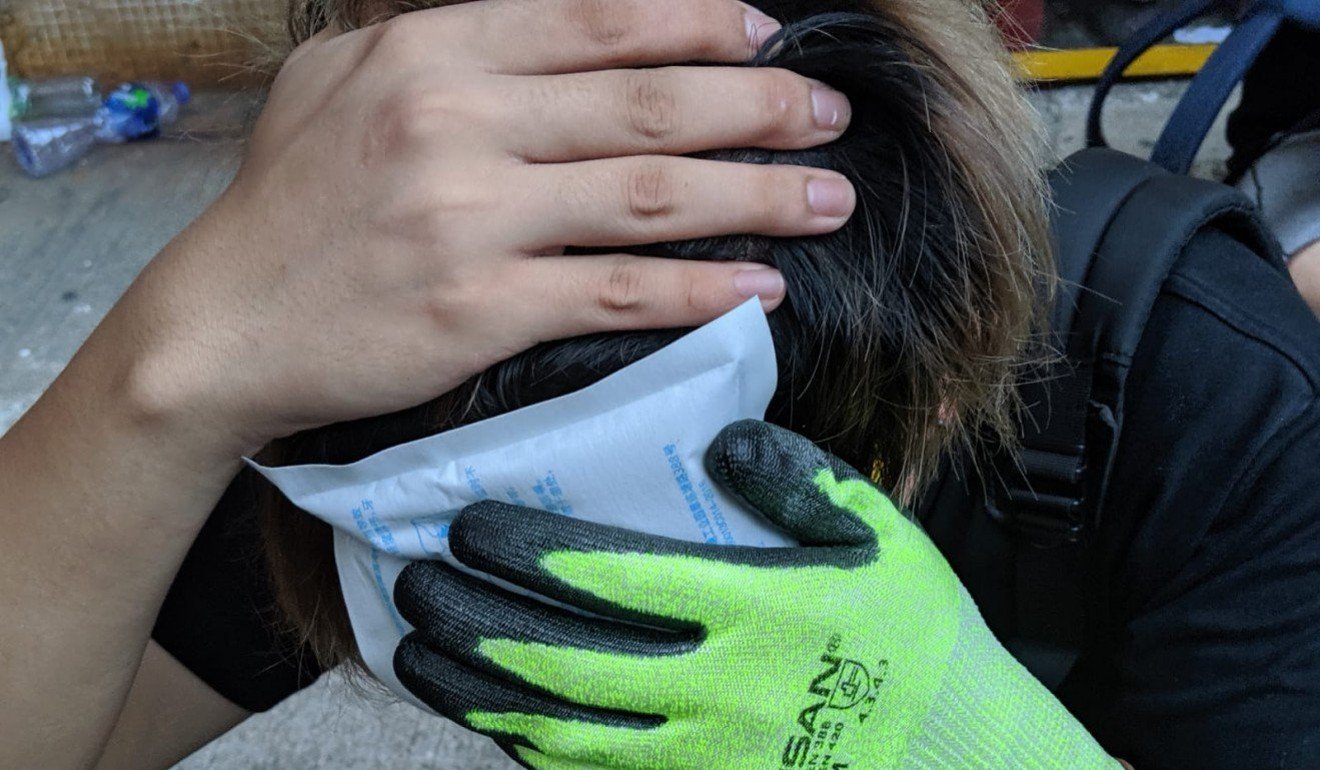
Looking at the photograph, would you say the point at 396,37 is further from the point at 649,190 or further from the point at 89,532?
the point at 89,532

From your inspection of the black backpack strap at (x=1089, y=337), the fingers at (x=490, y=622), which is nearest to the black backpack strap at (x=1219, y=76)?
the black backpack strap at (x=1089, y=337)

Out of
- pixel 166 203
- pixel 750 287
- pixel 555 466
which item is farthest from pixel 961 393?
pixel 166 203

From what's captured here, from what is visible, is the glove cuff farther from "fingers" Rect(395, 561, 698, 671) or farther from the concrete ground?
the concrete ground

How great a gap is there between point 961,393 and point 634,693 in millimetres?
395

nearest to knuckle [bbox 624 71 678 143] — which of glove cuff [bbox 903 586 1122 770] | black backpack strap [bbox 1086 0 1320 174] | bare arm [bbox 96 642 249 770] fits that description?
glove cuff [bbox 903 586 1122 770]

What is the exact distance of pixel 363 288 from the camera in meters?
0.80

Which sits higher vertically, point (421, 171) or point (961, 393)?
point (421, 171)

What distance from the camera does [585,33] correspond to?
78cm

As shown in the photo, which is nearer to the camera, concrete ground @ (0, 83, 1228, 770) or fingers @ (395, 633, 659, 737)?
fingers @ (395, 633, 659, 737)

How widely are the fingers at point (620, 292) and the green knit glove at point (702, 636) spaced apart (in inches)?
3.8

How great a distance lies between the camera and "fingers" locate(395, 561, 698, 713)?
2.68 ft

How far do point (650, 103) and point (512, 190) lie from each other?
0.11 metres

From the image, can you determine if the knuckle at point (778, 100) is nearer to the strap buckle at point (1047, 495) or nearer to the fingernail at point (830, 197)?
the fingernail at point (830, 197)

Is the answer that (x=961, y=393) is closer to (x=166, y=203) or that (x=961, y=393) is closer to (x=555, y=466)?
(x=555, y=466)
